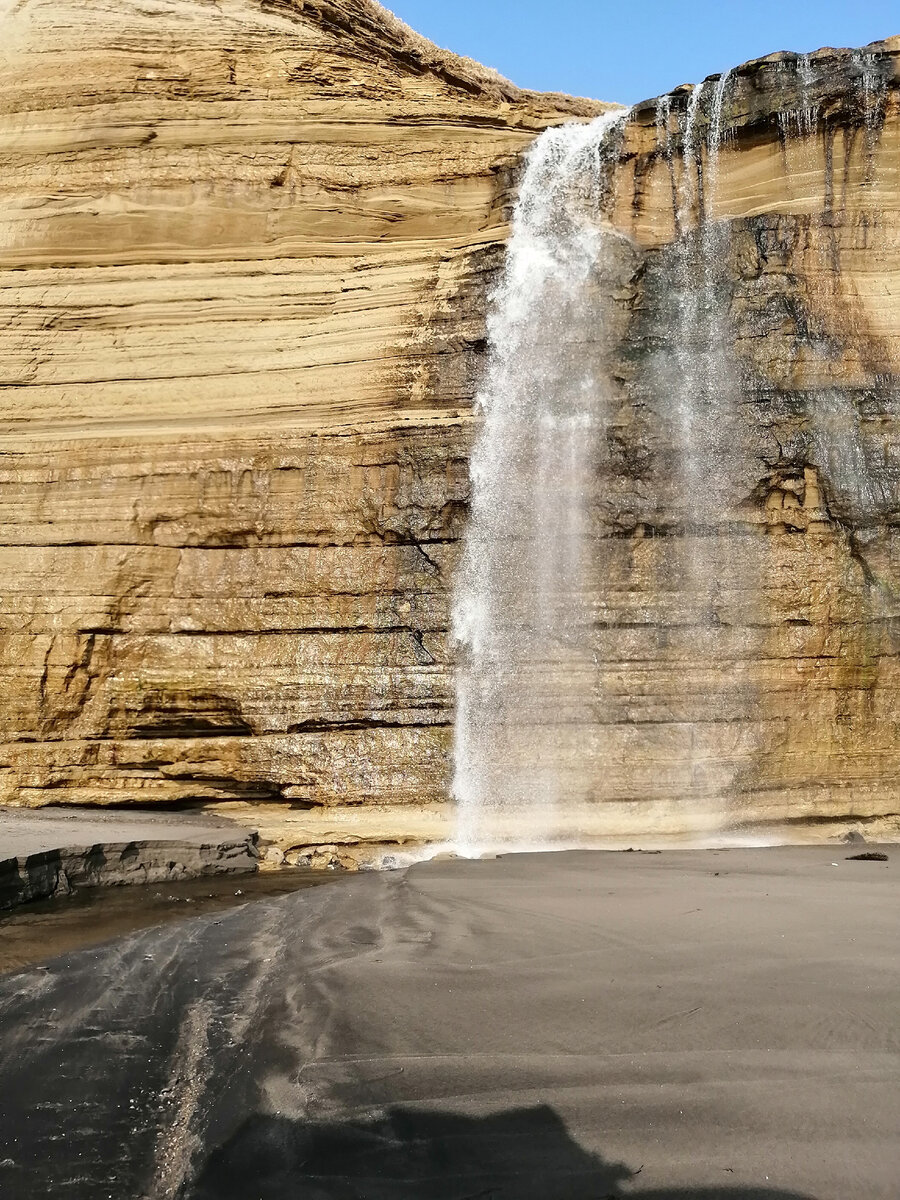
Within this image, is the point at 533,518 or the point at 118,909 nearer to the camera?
the point at 118,909

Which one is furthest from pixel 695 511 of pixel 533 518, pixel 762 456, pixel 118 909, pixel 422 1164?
pixel 422 1164

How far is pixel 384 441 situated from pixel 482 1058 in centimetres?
982

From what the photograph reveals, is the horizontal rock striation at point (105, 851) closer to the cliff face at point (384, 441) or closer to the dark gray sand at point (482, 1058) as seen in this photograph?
the cliff face at point (384, 441)

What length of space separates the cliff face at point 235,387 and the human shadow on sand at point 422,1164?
8220 mm

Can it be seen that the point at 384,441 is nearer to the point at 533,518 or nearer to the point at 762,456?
the point at 533,518

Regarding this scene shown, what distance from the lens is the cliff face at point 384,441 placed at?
38.5 ft

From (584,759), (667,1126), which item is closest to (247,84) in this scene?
(584,759)

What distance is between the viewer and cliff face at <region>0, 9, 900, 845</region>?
11.8 metres

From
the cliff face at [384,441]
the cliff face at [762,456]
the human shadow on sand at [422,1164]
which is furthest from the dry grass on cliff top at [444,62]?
the human shadow on sand at [422,1164]

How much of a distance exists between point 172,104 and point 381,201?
12.4ft

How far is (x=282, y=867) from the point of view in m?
10.5

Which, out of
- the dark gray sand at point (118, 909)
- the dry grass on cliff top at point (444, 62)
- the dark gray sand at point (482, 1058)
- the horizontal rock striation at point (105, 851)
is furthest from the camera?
the dry grass on cliff top at point (444, 62)

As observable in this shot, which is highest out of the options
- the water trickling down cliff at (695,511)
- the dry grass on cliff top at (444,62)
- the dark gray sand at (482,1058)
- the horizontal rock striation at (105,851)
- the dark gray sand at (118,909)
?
the dry grass on cliff top at (444,62)

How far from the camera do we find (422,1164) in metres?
3.27
